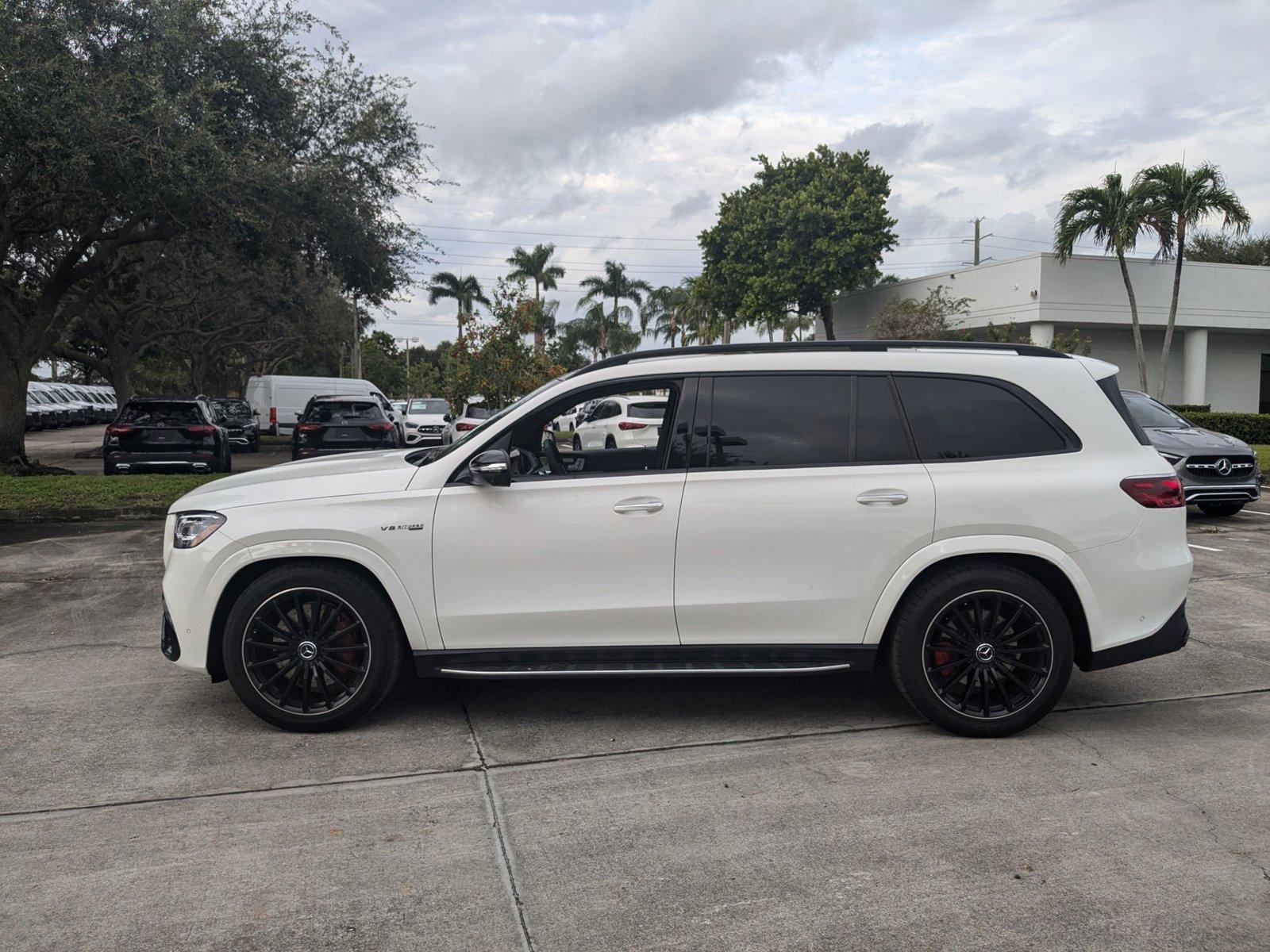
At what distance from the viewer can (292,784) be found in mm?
4324

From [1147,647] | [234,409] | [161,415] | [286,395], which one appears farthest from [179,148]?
[286,395]

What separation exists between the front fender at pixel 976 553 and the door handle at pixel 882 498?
0.25 m

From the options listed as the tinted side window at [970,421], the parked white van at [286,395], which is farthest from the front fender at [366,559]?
the parked white van at [286,395]

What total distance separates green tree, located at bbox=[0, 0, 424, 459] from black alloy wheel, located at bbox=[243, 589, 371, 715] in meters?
11.8

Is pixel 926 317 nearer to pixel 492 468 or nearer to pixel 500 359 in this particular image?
pixel 500 359

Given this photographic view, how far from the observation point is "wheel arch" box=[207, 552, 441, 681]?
484 centimetres

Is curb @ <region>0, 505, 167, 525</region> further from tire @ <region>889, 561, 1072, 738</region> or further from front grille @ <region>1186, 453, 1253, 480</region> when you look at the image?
front grille @ <region>1186, 453, 1253, 480</region>

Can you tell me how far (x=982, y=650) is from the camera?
4812 millimetres

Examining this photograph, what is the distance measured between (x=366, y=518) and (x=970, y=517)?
2800mm

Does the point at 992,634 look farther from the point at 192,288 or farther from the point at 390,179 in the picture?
the point at 192,288

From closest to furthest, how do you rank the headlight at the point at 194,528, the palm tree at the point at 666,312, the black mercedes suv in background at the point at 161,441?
the headlight at the point at 194,528, the black mercedes suv in background at the point at 161,441, the palm tree at the point at 666,312

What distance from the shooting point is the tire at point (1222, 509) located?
13.0 metres

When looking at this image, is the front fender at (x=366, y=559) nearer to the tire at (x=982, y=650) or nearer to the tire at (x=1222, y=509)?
the tire at (x=982, y=650)

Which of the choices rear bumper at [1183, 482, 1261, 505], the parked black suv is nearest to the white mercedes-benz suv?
rear bumper at [1183, 482, 1261, 505]
